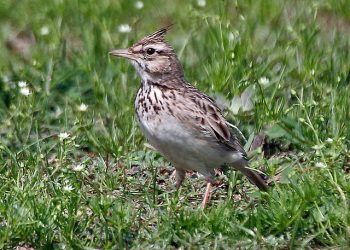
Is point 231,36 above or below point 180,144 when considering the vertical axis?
below

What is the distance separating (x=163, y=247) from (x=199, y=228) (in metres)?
0.26

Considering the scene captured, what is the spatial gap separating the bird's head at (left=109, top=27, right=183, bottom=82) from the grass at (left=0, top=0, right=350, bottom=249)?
67 cm

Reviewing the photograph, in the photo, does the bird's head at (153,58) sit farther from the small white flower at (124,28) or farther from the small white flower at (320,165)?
the small white flower at (124,28)

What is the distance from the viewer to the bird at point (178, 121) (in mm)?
6938

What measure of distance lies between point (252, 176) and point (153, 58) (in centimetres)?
105

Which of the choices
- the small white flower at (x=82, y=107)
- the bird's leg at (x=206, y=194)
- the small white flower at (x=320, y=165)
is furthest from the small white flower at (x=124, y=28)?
the small white flower at (x=320, y=165)

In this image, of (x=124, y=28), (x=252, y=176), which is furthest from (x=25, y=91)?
(x=252, y=176)

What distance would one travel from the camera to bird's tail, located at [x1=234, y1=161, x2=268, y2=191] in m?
7.19

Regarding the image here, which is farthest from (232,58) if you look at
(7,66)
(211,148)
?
(7,66)

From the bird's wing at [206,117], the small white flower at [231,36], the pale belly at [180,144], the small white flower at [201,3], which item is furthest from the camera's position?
the small white flower at [201,3]

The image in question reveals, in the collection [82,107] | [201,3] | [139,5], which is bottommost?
[139,5]

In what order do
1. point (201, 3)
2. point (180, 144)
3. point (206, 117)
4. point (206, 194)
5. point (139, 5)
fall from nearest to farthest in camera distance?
1. point (180, 144)
2. point (206, 194)
3. point (206, 117)
4. point (201, 3)
5. point (139, 5)

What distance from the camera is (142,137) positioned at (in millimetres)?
8008

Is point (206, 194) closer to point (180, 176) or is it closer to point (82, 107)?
point (180, 176)
